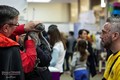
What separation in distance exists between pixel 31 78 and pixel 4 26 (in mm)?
913

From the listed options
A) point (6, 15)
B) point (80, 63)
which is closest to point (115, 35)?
point (6, 15)

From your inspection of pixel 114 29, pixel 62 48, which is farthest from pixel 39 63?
pixel 62 48

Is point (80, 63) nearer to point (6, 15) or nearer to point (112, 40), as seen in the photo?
point (112, 40)

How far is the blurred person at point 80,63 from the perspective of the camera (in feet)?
19.3

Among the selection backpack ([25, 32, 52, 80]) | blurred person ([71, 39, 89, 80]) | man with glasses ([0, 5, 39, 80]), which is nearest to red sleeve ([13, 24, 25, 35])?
man with glasses ([0, 5, 39, 80])

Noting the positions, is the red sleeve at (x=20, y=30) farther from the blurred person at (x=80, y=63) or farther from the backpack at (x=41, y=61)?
the blurred person at (x=80, y=63)

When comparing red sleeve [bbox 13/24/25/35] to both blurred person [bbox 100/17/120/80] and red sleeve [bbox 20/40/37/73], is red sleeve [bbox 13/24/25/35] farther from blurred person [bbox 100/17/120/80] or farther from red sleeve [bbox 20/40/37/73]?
blurred person [bbox 100/17/120/80]

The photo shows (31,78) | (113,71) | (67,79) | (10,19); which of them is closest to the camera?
(10,19)

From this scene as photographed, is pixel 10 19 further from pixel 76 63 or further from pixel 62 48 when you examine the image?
pixel 76 63

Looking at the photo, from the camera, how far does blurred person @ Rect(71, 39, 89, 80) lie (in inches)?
232

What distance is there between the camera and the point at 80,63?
598 centimetres

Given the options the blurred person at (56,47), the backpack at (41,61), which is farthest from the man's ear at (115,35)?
the blurred person at (56,47)

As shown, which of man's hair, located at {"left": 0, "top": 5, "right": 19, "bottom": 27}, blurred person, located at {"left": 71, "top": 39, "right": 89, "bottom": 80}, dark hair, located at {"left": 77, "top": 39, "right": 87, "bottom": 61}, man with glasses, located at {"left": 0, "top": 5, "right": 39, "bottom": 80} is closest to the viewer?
man with glasses, located at {"left": 0, "top": 5, "right": 39, "bottom": 80}

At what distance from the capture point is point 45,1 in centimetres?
1898
